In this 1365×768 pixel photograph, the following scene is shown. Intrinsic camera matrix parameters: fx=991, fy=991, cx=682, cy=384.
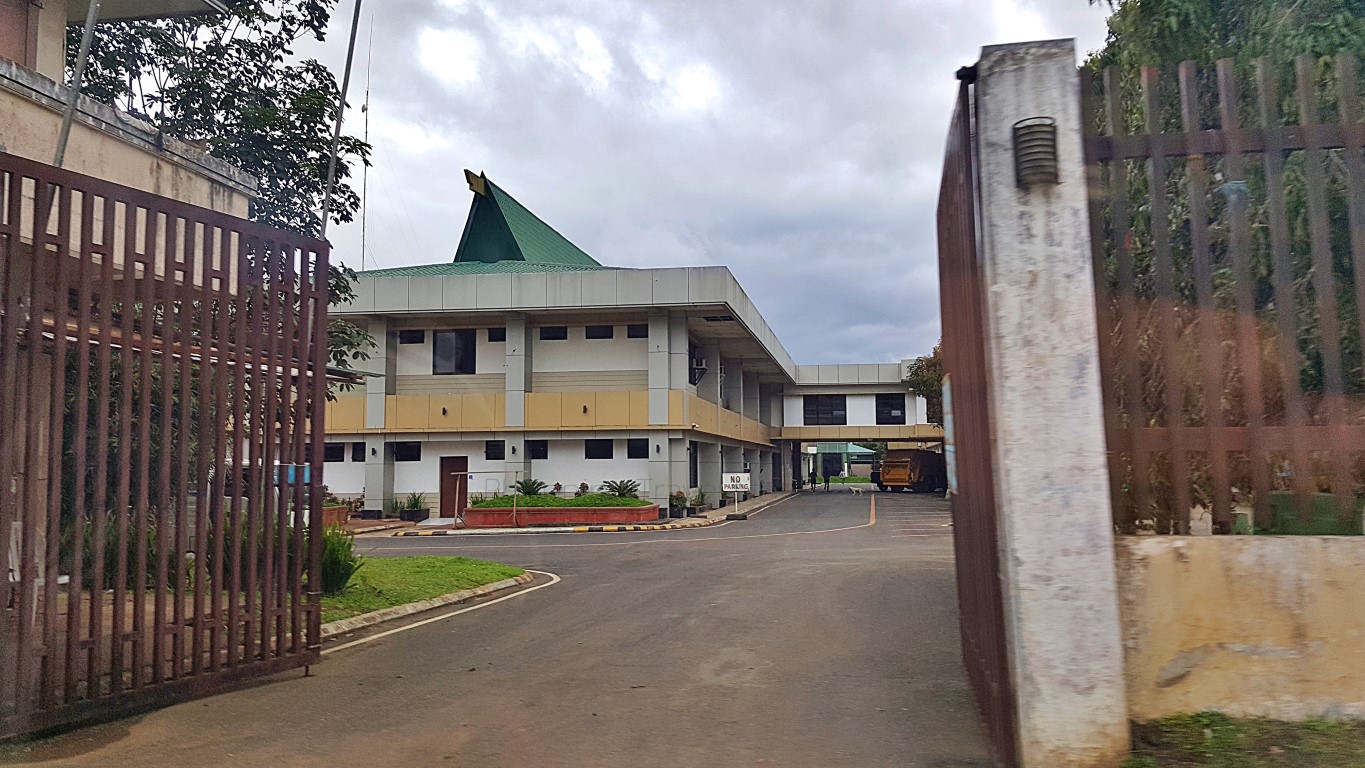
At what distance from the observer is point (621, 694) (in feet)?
23.1

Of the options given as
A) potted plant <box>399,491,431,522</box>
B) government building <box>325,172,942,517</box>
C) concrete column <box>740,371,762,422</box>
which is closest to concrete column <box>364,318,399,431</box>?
government building <box>325,172,942,517</box>

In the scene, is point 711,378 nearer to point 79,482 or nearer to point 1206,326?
point 79,482

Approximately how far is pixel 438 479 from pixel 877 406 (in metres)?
34.2

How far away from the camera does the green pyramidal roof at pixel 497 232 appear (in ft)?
149

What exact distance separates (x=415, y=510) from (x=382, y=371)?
500 centimetres

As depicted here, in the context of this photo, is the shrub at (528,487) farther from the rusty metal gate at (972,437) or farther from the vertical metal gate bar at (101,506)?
the rusty metal gate at (972,437)

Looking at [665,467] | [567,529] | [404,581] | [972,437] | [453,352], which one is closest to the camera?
[972,437]

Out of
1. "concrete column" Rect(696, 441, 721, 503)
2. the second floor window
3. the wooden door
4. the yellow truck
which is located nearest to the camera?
the wooden door

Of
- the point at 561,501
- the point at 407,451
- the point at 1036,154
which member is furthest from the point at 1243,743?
the point at 407,451

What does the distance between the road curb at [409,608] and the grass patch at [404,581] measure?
0.37 ft

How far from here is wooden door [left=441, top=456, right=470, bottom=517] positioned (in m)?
34.8

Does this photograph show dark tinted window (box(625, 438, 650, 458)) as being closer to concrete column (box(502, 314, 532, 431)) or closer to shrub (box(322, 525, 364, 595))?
concrete column (box(502, 314, 532, 431))

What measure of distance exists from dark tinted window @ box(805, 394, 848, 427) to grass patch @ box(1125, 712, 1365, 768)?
58091 mm

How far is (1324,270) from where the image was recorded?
4668 millimetres
